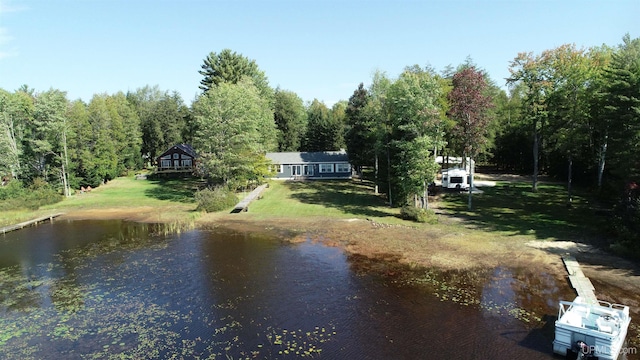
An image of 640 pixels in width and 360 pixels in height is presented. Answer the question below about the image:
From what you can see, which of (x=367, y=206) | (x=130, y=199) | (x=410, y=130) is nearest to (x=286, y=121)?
(x=130, y=199)

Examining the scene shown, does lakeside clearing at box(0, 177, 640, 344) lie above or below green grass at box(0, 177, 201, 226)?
below

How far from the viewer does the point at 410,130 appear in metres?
31.8

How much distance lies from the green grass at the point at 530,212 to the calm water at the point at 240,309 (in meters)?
9.79

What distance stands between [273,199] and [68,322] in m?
27.5

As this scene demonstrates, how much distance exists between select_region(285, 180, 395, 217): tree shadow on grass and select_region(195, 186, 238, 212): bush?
740 cm

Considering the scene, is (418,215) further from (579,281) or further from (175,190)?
(175,190)

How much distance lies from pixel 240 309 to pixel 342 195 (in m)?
28.8

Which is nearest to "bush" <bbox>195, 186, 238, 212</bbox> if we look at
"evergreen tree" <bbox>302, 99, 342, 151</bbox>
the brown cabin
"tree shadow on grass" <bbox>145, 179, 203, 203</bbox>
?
"tree shadow on grass" <bbox>145, 179, 203, 203</bbox>

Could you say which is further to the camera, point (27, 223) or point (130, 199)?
point (130, 199)

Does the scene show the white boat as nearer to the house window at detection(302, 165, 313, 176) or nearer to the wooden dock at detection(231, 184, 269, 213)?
the wooden dock at detection(231, 184, 269, 213)

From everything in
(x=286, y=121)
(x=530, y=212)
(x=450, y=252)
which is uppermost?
(x=286, y=121)

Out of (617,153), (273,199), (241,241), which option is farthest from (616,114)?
(273,199)

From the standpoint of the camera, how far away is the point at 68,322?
16.0 m

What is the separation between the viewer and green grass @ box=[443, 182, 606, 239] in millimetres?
27625
